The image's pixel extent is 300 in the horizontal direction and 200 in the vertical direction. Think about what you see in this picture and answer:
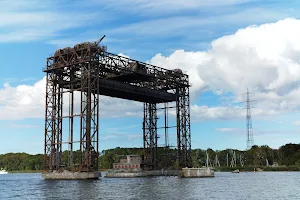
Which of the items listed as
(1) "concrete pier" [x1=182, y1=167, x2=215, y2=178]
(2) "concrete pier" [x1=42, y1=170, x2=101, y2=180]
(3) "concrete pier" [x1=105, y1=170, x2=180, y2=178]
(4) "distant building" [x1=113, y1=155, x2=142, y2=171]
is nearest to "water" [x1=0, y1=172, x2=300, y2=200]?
(2) "concrete pier" [x1=42, y1=170, x2=101, y2=180]

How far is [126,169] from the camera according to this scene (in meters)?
112

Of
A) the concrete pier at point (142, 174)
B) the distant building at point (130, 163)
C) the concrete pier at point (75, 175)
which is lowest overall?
the concrete pier at point (142, 174)

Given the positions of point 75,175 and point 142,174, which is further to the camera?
point 142,174

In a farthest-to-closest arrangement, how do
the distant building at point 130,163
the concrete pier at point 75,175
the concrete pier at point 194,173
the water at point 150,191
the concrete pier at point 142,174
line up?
the distant building at point 130,163
the concrete pier at point 142,174
the concrete pier at point 194,173
the concrete pier at point 75,175
the water at point 150,191

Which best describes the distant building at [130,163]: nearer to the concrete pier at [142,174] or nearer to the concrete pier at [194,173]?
the concrete pier at [142,174]

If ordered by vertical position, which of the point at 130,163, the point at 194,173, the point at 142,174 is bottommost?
the point at 142,174

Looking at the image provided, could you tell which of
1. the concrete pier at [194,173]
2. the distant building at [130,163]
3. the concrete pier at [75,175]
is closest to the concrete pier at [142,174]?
the distant building at [130,163]

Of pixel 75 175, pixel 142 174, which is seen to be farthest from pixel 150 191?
pixel 142 174

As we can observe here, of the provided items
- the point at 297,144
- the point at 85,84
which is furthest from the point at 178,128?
the point at 297,144

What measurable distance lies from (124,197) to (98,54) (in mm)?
40663

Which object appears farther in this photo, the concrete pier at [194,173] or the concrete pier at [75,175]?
the concrete pier at [194,173]

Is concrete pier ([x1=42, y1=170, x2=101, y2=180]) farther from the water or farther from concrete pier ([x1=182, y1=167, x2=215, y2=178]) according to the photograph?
concrete pier ([x1=182, y1=167, x2=215, y2=178])

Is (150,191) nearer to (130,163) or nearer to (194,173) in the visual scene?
(194,173)

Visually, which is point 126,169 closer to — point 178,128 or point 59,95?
point 178,128
